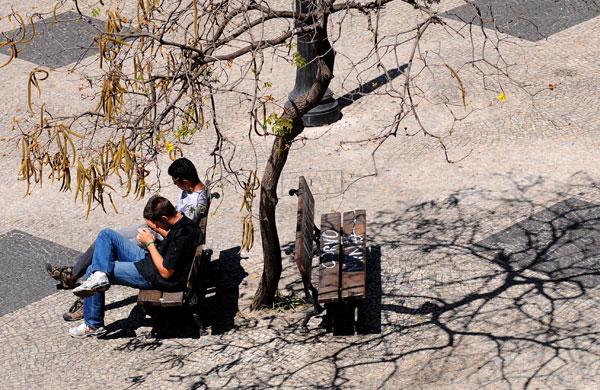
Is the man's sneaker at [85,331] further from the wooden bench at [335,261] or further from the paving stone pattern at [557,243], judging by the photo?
the paving stone pattern at [557,243]

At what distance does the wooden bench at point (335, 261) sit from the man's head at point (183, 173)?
2.88 feet

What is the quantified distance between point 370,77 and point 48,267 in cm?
558

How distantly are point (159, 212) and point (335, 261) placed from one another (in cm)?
148

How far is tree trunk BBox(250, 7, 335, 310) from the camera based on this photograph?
7574mm

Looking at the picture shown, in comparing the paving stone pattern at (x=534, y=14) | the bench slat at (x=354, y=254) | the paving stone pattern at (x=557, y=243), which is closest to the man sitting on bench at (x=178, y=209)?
the bench slat at (x=354, y=254)

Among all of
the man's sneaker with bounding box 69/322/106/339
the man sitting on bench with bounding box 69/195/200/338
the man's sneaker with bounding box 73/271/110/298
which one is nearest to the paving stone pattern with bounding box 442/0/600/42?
the man sitting on bench with bounding box 69/195/200/338

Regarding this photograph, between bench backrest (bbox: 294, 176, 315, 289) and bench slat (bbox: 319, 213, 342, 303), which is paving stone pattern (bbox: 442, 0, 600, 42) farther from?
bench backrest (bbox: 294, 176, 315, 289)

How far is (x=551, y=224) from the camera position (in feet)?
29.4

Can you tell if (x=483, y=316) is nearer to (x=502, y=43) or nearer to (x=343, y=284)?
(x=343, y=284)

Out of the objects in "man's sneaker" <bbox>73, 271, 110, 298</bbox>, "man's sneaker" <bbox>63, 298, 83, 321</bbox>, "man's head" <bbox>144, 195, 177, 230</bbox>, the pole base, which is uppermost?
the pole base

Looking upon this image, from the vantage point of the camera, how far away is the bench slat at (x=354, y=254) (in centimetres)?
776

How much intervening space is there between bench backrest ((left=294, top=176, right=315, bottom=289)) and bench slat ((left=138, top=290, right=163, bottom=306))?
44.5 inches

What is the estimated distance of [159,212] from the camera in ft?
26.3

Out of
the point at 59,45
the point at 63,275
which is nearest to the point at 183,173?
the point at 63,275
